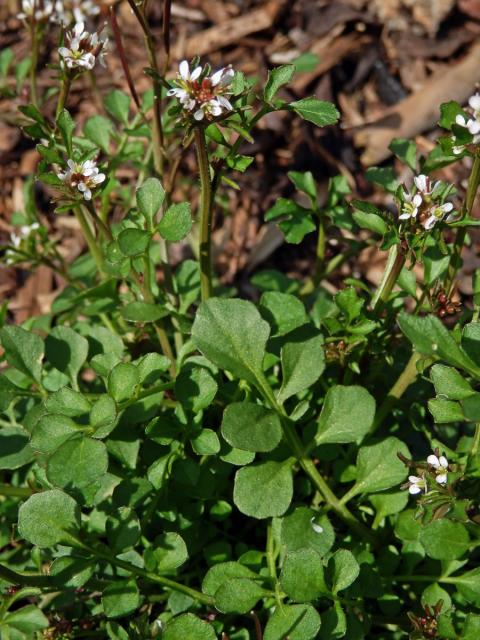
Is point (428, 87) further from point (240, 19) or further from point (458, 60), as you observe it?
point (240, 19)

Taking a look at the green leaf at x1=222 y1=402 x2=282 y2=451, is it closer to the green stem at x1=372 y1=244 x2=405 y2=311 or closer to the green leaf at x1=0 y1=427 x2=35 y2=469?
the green stem at x1=372 y1=244 x2=405 y2=311

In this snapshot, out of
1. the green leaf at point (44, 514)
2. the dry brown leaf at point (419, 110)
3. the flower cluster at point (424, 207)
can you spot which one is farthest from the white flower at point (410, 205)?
the dry brown leaf at point (419, 110)

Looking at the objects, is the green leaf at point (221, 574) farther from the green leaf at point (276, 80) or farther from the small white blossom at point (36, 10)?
the small white blossom at point (36, 10)

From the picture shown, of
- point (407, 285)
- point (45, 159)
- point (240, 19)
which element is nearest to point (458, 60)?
point (240, 19)

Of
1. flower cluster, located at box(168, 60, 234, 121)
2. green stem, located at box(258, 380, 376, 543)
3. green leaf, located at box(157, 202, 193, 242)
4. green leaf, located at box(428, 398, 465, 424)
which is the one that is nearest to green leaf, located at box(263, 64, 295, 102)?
flower cluster, located at box(168, 60, 234, 121)

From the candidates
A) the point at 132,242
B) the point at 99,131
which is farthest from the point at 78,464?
A: the point at 99,131

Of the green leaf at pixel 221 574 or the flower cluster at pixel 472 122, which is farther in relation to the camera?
the green leaf at pixel 221 574
